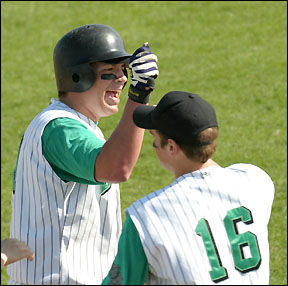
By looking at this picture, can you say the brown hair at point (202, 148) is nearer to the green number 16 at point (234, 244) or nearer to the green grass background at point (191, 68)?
the green number 16 at point (234, 244)

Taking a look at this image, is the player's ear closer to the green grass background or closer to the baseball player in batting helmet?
the baseball player in batting helmet

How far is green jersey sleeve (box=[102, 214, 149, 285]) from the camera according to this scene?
10.3 feet

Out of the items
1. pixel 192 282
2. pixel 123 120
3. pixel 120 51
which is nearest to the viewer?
pixel 192 282

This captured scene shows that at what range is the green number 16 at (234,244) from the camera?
10.3 ft

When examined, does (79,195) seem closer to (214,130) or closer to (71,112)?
(71,112)

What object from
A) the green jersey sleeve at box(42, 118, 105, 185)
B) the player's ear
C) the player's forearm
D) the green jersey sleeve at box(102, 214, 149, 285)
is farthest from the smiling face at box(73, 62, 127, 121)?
the green jersey sleeve at box(102, 214, 149, 285)

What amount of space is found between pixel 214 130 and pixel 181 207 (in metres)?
0.43

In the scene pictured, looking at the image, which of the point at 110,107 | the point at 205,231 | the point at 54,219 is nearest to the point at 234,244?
the point at 205,231

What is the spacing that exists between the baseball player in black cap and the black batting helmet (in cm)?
91

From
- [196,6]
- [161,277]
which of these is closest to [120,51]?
[161,277]

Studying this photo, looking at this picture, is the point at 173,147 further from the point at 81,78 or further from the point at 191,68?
the point at 191,68

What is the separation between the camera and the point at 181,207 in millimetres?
3184

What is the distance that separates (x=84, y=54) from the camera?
165 inches

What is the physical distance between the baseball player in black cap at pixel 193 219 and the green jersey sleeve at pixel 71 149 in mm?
394
